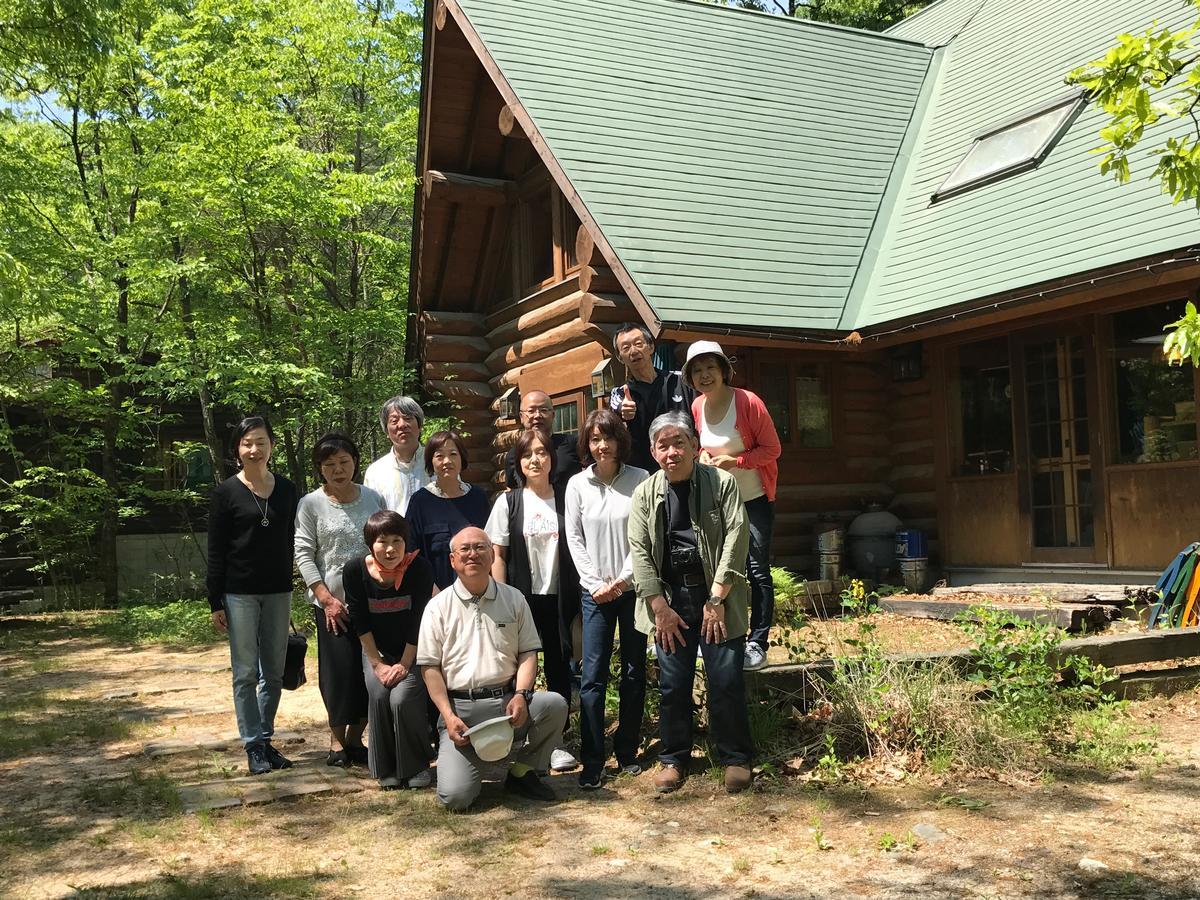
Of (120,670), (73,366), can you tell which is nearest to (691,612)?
(120,670)

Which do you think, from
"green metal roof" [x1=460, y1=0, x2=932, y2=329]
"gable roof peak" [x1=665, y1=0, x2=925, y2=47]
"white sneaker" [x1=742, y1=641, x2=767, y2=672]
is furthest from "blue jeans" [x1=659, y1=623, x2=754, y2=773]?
"gable roof peak" [x1=665, y1=0, x2=925, y2=47]

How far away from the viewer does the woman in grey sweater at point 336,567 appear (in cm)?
541

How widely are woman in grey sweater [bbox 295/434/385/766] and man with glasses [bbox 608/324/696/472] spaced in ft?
4.81

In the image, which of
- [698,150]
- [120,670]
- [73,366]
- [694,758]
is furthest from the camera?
[73,366]

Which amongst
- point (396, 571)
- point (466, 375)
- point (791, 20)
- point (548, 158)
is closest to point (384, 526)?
point (396, 571)

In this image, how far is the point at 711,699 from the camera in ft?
16.4

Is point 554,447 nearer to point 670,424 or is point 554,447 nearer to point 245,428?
point 670,424

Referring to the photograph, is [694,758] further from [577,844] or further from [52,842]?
[52,842]

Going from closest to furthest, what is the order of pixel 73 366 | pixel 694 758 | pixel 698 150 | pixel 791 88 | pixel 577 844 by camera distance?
pixel 577 844, pixel 694 758, pixel 698 150, pixel 791 88, pixel 73 366

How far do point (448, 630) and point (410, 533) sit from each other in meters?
0.74

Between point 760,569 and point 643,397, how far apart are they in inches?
44.4

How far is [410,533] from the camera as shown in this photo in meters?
5.43

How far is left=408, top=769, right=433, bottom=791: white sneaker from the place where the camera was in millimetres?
5094

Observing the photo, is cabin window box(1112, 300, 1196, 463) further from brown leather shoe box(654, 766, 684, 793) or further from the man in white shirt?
the man in white shirt
